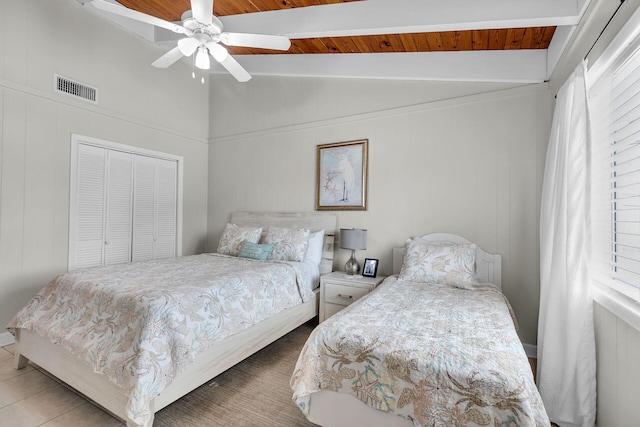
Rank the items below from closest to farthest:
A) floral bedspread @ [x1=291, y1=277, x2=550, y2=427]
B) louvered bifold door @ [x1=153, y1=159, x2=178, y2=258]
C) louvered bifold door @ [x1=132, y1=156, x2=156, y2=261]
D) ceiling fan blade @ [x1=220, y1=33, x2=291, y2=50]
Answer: floral bedspread @ [x1=291, y1=277, x2=550, y2=427] < ceiling fan blade @ [x1=220, y1=33, x2=291, y2=50] < louvered bifold door @ [x1=132, y1=156, x2=156, y2=261] < louvered bifold door @ [x1=153, y1=159, x2=178, y2=258]

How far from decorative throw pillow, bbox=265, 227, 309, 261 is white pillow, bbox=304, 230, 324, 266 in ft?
0.29

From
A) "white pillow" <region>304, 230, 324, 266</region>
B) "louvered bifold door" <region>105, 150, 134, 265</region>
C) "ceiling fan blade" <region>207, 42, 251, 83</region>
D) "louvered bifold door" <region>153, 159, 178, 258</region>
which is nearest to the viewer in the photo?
"ceiling fan blade" <region>207, 42, 251, 83</region>

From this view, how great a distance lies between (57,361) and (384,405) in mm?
2117

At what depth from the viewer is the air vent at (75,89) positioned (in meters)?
3.14

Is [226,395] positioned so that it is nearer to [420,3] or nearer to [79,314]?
[79,314]

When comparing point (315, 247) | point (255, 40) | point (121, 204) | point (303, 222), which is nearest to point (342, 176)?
A: point (303, 222)

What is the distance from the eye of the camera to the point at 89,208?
133 inches

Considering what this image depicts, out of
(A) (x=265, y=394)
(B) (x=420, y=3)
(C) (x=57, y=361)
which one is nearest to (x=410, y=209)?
(B) (x=420, y=3)

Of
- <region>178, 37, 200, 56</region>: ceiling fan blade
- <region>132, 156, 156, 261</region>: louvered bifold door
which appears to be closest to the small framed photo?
<region>178, 37, 200, 56</region>: ceiling fan blade

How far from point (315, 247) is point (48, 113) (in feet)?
10.0

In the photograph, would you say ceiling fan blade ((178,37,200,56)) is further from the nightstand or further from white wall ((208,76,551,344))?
the nightstand

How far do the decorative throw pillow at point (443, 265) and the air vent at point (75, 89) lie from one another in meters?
3.80

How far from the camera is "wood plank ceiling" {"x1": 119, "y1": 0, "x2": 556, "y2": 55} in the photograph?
8.44ft

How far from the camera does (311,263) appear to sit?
132 inches
